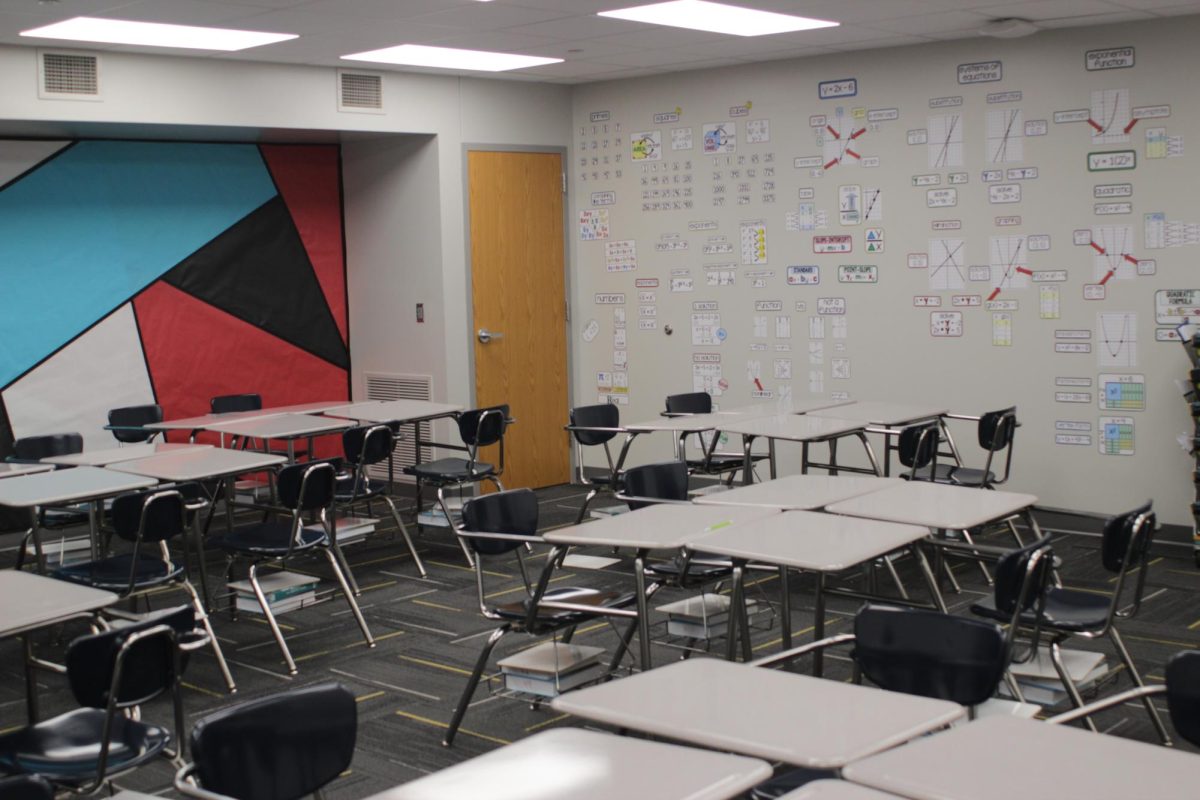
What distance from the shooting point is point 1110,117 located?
25.1 feet

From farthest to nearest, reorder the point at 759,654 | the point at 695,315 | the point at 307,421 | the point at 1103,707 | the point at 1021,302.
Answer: the point at 695,315
the point at 1021,302
the point at 307,421
the point at 759,654
the point at 1103,707

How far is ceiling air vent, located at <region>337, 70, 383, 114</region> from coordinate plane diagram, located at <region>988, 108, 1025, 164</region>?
4.05 metres

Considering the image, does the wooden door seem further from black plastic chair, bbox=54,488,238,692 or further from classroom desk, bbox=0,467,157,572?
Result: black plastic chair, bbox=54,488,238,692

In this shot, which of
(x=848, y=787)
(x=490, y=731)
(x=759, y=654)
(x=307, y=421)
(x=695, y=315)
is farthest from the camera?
(x=695, y=315)

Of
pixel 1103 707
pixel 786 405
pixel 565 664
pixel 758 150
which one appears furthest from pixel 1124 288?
pixel 1103 707

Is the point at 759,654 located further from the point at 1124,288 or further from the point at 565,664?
the point at 1124,288

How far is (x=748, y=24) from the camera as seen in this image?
7559mm

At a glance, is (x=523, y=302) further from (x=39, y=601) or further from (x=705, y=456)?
(x=39, y=601)

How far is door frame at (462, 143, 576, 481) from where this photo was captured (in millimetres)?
9461

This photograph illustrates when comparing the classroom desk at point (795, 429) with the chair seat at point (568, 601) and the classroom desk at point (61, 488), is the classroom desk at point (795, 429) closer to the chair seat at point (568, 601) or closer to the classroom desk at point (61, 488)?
the chair seat at point (568, 601)

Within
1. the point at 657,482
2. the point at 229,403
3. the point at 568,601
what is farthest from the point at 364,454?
the point at 568,601

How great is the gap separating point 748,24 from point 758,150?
163cm

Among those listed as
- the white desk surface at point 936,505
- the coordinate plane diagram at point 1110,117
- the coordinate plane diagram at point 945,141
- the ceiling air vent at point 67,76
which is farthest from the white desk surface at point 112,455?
the coordinate plane diagram at point 1110,117

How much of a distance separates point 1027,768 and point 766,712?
22.2 inches
